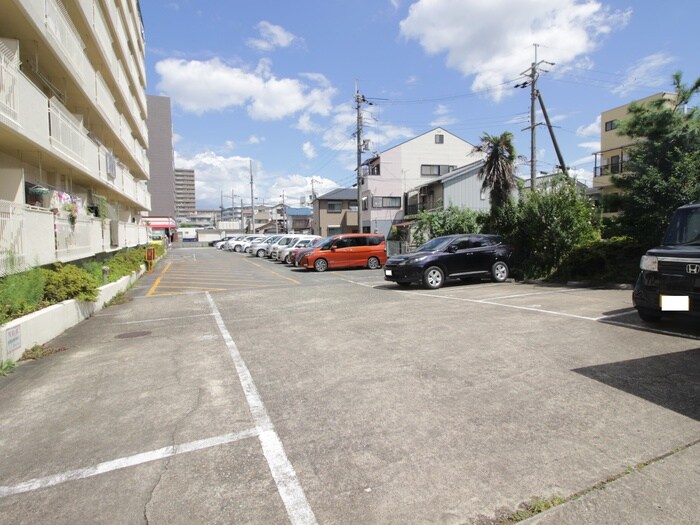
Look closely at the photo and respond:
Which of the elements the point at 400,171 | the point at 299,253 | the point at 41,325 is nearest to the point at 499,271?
the point at 299,253

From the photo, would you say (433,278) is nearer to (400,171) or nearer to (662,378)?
(662,378)

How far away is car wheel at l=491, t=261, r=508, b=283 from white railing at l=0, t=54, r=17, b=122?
1287 cm

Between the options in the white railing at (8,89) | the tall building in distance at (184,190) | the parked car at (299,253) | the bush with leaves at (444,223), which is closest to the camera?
the white railing at (8,89)

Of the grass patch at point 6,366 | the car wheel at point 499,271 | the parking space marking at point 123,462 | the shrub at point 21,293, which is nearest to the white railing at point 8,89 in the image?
the shrub at point 21,293

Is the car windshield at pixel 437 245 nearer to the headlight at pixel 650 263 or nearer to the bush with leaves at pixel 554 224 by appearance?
the bush with leaves at pixel 554 224

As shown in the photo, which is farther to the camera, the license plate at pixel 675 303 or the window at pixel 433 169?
the window at pixel 433 169

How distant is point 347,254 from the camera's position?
69.5 ft

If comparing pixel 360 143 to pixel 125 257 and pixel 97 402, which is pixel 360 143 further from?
pixel 97 402

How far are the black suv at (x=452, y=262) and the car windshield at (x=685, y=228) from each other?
650 centimetres

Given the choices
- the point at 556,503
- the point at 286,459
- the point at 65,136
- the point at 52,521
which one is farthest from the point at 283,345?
the point at 65,136

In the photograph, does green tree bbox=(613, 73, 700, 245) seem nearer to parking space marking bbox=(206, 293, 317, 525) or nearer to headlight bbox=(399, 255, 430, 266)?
headlight bbox=(399, 255, 430, 266)

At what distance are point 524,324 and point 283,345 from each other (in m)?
4.03

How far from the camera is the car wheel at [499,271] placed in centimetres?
1412

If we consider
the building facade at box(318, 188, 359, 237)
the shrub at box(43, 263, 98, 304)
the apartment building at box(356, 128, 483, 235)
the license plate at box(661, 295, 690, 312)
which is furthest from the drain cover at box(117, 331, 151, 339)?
the building facade at box(318, 188, 359, 237)
